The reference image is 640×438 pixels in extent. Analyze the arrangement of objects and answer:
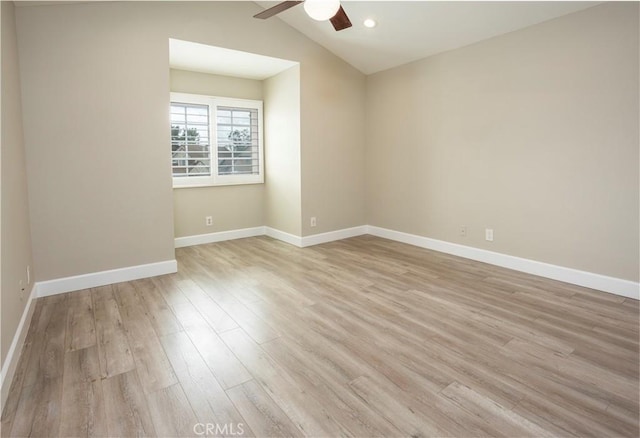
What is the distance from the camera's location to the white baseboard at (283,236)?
5191 millimetres

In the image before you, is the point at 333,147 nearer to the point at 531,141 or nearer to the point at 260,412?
the point at 531,141

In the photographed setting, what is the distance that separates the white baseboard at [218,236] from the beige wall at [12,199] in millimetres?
2114

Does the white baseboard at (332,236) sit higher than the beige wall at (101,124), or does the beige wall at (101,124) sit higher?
the beige wall at (101,124)

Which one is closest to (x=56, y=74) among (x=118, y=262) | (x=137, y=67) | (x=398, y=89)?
(x=137, y=67)

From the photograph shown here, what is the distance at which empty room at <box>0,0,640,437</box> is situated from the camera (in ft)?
6.34

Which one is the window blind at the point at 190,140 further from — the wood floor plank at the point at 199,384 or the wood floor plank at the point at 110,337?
the wood floor plank at the point at 199,384

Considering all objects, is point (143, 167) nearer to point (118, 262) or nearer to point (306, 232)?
point (118, 262)

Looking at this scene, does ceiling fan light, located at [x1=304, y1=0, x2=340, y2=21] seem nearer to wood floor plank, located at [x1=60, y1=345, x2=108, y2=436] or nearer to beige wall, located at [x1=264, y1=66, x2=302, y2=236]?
beige wall, located at [x1=264, y1=66, x2=302, y2=236]

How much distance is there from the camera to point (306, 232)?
5.18m

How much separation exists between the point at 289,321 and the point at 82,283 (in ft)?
7.06

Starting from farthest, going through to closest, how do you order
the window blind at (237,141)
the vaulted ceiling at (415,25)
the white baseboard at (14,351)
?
the window blind at (237,141), the vaulted ceiling at (415,25), the white baseboard at (14,351)

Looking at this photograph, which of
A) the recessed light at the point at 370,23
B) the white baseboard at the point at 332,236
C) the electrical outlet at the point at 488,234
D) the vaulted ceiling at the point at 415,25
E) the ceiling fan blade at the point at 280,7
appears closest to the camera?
the ceiling fan blade at the point at 280,7

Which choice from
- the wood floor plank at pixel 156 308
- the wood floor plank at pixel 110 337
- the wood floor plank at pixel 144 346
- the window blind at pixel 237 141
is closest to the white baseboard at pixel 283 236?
the window blind at pixel 237 141

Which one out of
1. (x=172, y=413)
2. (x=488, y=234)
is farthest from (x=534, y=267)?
(x=172, y=413)
